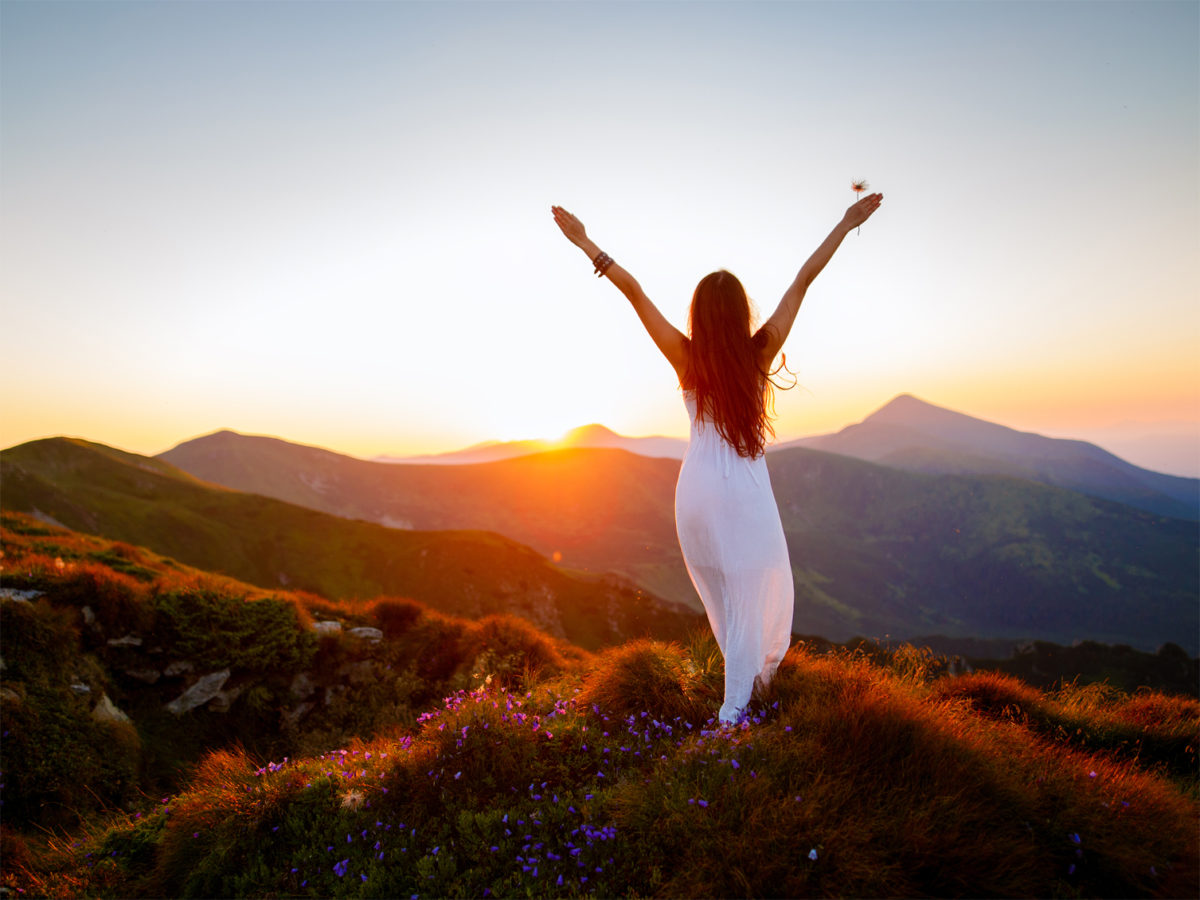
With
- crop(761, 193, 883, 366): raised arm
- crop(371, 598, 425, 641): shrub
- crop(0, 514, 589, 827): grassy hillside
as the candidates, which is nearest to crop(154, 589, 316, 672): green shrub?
crop(0, 514, 589, 827): grassy hillside

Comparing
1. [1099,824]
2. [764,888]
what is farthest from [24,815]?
[1099,824]

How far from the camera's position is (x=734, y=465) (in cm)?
499

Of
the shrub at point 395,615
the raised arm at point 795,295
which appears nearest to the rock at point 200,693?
the shrub at point 395,615

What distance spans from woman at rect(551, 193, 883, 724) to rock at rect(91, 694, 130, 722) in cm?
840

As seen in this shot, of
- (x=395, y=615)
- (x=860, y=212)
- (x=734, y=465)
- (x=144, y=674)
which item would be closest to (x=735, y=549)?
(x=734, y=465)

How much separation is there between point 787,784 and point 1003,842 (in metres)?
1.14

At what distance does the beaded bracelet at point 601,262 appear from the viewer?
205 inches

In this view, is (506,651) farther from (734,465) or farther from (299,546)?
(299,546)

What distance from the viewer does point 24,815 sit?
6.51m

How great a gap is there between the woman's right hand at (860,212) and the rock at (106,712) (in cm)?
1086

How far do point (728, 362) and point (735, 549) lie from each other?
157cm

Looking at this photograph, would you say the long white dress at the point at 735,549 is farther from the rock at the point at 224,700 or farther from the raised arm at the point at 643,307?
the rock at the point at 224,700

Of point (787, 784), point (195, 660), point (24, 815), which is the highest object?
point (787, 784)

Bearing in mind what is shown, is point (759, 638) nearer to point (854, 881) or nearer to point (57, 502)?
point (854, 881)
